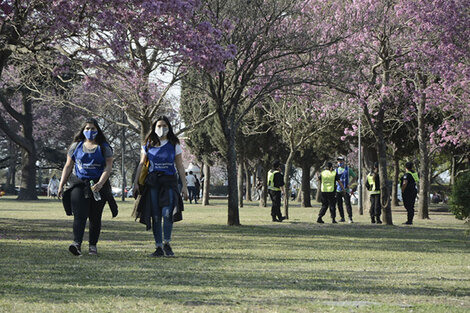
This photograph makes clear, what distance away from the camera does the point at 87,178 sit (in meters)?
12.0

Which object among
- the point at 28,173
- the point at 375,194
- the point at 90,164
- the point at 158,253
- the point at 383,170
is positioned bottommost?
the point at 158,253

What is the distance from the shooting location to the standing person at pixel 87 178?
11.9 meters

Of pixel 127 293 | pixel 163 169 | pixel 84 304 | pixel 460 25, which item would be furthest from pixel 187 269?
pixel 460 25

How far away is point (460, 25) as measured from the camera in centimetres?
2317

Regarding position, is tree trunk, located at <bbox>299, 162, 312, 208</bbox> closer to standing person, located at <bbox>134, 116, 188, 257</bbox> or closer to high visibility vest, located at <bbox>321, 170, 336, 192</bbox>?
high visibility vest, located at <bbox>321, 170, 336, 192</bbox>

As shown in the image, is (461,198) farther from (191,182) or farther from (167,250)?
(191,182)

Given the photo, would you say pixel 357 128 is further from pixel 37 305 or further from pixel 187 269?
pixel 37 305

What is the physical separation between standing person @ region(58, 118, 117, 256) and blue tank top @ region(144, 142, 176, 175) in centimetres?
58

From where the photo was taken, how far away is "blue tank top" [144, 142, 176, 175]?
11.9 meters

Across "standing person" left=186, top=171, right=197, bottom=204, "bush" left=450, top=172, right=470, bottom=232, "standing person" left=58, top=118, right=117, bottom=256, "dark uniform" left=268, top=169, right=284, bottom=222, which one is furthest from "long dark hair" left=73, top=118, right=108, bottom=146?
"standing person" left=186, top=171, right=197, bottom=204

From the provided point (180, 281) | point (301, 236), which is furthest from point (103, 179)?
point (301, 236)

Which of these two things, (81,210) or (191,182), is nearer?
(81,210)

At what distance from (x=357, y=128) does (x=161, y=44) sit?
22877 millimetres

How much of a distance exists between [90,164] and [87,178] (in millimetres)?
194
